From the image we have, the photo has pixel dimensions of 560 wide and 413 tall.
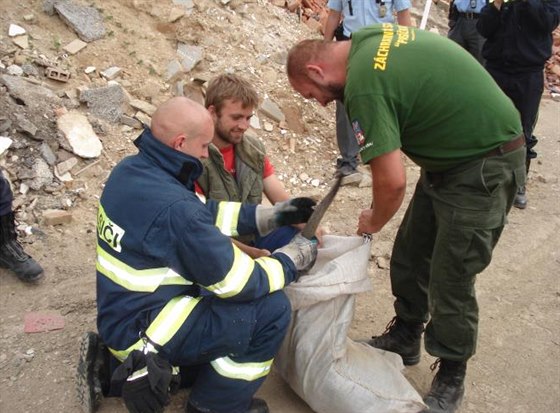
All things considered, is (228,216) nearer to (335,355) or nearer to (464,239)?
(335,355)

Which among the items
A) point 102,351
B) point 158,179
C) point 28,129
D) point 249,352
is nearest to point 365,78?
point 158,179

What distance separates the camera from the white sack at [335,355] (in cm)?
259

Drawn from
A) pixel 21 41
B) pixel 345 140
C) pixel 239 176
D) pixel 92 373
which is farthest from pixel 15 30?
pixel 92 373

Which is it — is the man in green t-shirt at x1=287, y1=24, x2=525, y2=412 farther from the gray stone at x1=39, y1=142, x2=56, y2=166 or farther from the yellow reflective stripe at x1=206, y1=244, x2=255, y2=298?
the gray stone at x1=39, y1=142, x2=56, y2=166

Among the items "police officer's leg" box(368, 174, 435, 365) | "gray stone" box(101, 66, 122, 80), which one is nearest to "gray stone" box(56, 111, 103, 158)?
"gray stone" box(101, 66, 122, 80)

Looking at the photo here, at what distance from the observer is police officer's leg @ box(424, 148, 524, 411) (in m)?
2.47

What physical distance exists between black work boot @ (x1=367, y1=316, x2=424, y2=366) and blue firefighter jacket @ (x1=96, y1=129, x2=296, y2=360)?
3.42 feet

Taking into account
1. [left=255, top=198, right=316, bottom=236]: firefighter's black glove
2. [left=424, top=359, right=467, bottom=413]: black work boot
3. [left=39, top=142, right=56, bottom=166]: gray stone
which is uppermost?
[left=255, top=198, right=316, bottom=236]: firefighter's black glove

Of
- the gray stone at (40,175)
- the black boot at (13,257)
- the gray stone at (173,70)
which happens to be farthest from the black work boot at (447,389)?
the gray stone at (173,70)

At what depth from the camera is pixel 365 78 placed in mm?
2240

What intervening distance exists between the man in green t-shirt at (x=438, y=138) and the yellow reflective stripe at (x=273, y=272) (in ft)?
1.55

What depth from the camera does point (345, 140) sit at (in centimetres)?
523

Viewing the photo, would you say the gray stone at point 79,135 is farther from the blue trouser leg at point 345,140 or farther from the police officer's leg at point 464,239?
the police officer's leg at point 464,239

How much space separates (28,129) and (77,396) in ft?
7.65
